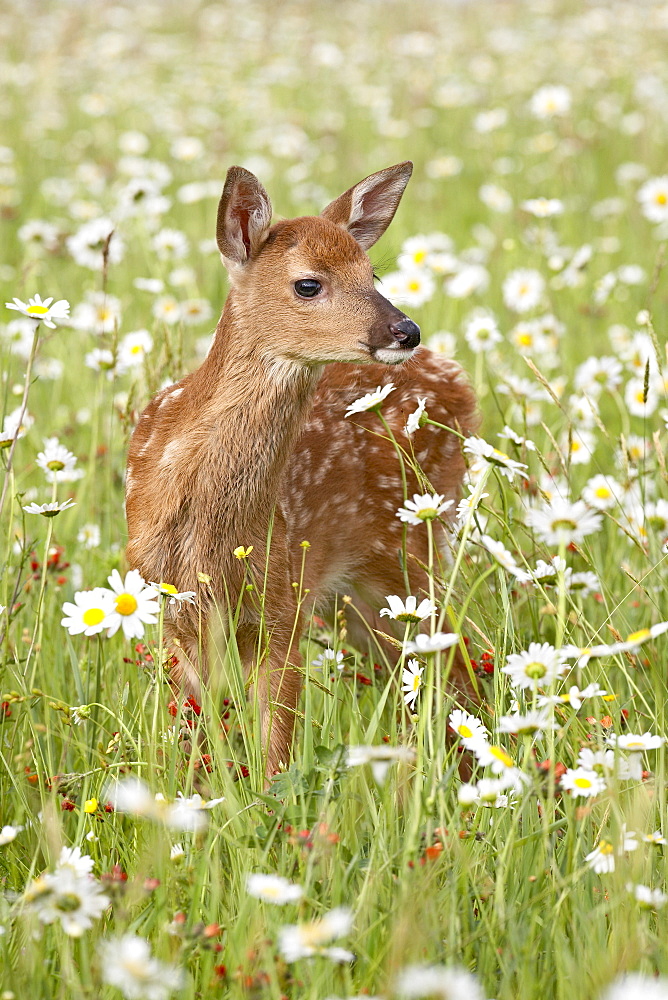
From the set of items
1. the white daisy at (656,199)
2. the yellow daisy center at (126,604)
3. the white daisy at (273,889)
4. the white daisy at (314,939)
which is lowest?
the white daisy at (314,939)

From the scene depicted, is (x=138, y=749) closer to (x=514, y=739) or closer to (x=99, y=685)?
(x=99, y=685)

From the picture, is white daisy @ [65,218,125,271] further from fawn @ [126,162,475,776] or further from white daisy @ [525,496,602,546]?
white daisy @ [525,496,602,546]

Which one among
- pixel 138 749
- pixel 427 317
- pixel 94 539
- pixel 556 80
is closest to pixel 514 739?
pixel 138 749

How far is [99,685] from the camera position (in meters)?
2.75

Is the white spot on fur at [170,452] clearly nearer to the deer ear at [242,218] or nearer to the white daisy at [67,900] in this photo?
the deer ear at [242,218]

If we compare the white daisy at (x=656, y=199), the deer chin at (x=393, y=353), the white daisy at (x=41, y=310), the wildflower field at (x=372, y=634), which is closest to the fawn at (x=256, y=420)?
the deer chin at (x=393, y=353)

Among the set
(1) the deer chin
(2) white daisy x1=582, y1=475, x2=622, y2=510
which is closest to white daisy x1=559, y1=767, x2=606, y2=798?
(1) the deer chin

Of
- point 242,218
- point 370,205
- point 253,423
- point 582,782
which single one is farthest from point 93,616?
point 370,205

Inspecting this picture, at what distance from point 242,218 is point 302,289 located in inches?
11.2

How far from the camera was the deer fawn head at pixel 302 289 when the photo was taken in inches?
113

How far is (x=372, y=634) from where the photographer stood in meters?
3.75

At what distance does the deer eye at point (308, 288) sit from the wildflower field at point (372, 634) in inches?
10.5

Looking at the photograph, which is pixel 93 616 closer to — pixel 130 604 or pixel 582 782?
pixel 130 604

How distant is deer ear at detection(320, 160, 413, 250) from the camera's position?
10.7 feet
